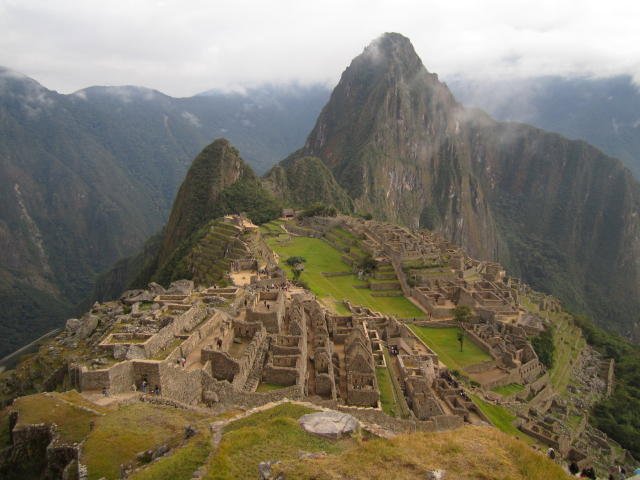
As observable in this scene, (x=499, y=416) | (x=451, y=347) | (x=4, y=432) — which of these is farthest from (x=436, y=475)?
(x=451, y=347)

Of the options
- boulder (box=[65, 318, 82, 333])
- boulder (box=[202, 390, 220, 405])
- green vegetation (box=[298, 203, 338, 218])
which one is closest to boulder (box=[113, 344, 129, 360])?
boulder (box=[202, 390, 220, 405])

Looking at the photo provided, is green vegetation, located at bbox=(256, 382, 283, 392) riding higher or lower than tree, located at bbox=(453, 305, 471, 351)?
higher

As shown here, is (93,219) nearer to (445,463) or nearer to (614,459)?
(614,459)

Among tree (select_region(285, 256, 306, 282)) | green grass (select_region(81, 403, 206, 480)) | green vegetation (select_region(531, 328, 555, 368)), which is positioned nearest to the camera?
green grass (select_region(81, 403, 206, 480))

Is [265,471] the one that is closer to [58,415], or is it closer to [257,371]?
[58,415]

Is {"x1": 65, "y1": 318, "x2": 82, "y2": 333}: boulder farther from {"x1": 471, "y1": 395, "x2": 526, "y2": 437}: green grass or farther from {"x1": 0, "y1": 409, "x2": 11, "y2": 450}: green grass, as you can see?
{"x1": 471, "y1": 395, "x2": 526, "y2": 437}: green grass

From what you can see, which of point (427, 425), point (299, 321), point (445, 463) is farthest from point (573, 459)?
point (445, 463)
